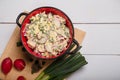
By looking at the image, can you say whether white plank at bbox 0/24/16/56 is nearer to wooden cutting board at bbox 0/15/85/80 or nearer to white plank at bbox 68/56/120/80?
wooden cutting board at bbox 0/15/85/80

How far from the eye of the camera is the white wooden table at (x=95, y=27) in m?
1.11

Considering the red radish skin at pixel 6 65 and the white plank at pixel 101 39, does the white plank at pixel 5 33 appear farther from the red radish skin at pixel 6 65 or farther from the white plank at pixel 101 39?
the white plank at pixel 101 39

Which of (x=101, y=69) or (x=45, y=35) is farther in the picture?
(x=101, y=69)

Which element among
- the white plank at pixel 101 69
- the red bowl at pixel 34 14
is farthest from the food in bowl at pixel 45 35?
the white plank at pixel 101 69

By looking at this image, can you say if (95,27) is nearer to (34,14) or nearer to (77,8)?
(77,8)

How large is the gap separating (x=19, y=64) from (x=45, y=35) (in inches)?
5.6

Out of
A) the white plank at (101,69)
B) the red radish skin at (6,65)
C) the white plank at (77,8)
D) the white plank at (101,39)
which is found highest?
the white plank at (77,8)

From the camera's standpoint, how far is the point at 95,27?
3.68 feet

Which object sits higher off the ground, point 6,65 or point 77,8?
point 77,8

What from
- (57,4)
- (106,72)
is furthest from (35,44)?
(106,72)

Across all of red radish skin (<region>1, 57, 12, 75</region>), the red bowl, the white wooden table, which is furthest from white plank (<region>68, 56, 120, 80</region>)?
red radish skin (<region>1, 57, 12, 75</region>)

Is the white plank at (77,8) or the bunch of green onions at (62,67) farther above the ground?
the white plank at (77,8)

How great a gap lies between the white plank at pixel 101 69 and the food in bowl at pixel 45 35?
0.14 metres

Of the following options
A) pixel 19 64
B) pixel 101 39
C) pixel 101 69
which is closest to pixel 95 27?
pixel 101 39
